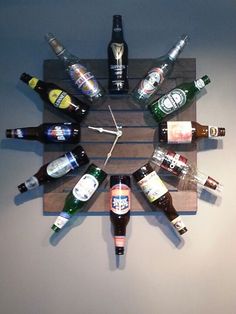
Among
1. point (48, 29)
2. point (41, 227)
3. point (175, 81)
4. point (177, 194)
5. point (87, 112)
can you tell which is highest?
point (48, 29)

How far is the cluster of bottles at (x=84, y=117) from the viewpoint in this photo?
1.61m

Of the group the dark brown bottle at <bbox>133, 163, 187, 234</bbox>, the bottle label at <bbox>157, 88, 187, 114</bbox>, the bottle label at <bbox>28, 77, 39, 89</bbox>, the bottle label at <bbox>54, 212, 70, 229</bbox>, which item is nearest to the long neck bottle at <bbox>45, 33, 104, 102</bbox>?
the bottle label at <bbox>28, 77, 39, 89</bbox>

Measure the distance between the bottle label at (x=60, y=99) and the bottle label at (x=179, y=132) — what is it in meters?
0.40

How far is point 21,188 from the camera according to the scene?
1661mm

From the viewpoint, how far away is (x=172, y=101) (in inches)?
64.2

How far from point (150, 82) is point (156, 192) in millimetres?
418

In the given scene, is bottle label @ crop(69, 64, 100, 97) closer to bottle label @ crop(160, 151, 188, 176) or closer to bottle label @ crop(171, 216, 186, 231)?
bottle label @ crop(160, 151, 188, 176)

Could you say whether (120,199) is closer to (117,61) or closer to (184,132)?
(184,132)

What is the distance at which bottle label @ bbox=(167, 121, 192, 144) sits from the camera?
1623mm

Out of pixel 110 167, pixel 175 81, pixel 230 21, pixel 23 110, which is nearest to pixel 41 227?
pixel 110 167

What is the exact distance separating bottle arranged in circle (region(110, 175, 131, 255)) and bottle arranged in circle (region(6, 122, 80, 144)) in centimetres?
22

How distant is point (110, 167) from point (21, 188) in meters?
0.35

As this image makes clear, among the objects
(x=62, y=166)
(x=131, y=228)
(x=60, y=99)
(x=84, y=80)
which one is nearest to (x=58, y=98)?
(x=60, y=99)

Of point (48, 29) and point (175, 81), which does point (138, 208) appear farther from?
point (48, 29)
